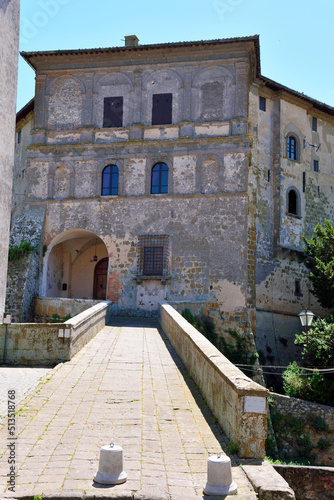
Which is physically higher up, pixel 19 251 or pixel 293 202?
pixel 293 202

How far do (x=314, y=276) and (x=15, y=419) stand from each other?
67.4ft

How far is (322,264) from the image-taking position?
83.8 ft

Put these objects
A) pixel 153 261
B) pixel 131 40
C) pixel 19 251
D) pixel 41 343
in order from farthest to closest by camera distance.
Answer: pixel 131 40, pixel 153 261, pixel 19 251, pixel 41 343

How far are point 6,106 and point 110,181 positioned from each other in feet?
27.0

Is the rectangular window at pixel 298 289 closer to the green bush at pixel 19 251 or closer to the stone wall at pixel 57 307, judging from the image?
the stone wall at pixel 57 307

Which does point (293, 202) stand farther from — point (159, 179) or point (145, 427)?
point (145, 427)

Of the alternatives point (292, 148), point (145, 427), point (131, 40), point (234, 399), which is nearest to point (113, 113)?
point (131, 40)

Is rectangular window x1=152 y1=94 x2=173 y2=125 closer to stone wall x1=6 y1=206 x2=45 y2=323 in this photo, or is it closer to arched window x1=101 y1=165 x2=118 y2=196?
arched window x1=101 y1=165 x2=118 y2=196

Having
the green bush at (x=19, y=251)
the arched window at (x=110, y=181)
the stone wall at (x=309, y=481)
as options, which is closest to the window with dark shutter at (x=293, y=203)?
the arched window at (x=110, y=181)

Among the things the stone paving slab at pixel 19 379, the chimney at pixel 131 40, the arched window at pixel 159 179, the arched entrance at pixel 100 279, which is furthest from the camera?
the arched entrance at pixel 100 279

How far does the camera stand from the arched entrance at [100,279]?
91.7 feet

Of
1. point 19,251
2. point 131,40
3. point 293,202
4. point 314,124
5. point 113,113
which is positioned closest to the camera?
point 19,251

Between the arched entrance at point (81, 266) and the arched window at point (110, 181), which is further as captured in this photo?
the arched entrance at point (81, 266)

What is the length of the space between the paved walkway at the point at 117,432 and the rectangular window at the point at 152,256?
12131mm
